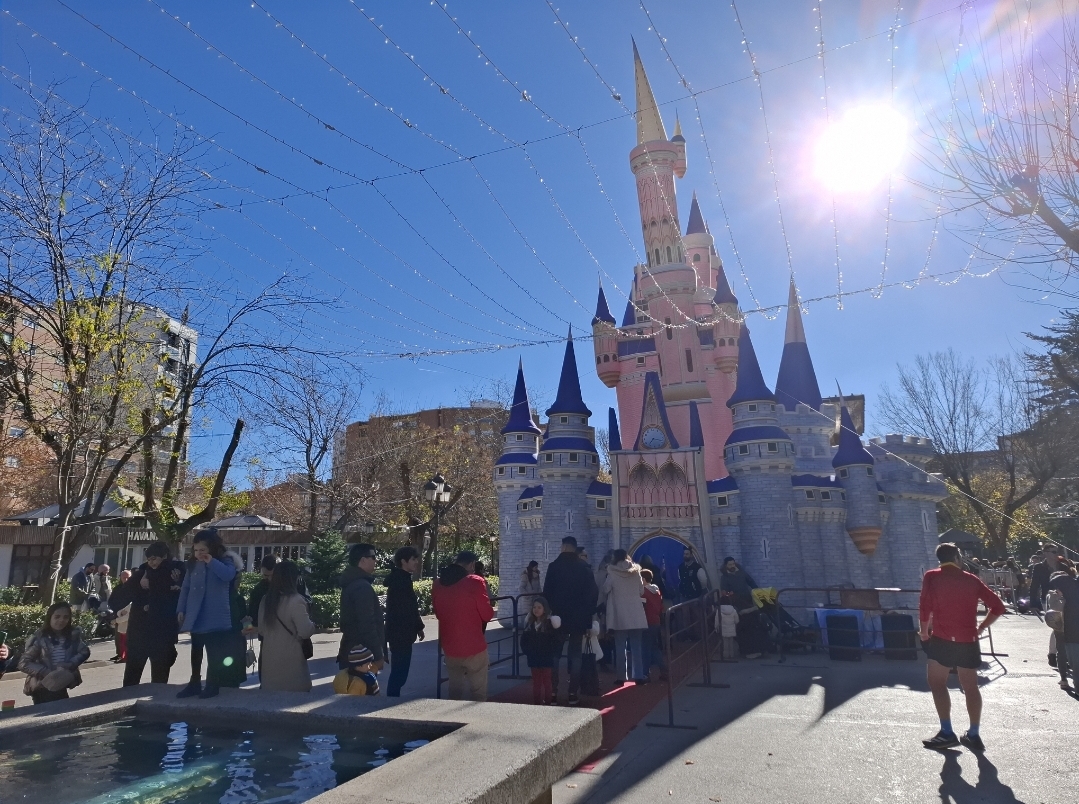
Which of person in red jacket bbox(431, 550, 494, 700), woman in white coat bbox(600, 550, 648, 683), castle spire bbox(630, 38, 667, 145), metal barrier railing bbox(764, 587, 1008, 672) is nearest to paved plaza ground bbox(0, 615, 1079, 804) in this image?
woman in white coat bbox(600, 550, 648, 683)

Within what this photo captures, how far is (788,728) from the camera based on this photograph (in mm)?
7016

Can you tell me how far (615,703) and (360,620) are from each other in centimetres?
395

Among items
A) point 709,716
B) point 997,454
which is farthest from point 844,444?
point 997,454

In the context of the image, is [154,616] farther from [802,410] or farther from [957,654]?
[802,410]

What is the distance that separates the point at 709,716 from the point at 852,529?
39.7 ft

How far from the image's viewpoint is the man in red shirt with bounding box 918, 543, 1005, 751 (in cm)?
603

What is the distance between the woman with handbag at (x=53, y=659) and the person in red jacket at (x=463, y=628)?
3.36 m

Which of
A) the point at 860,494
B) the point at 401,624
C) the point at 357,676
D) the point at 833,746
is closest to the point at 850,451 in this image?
the point at 860,494

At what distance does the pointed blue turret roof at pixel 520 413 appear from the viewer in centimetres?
2256

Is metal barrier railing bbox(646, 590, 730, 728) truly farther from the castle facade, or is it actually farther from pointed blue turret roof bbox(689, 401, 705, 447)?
pointed blue turret roof bbox(689, 401, 705, 447)

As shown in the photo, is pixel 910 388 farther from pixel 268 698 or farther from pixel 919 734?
pixel 268 698

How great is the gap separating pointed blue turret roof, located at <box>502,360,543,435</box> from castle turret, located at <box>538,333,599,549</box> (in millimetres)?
1862

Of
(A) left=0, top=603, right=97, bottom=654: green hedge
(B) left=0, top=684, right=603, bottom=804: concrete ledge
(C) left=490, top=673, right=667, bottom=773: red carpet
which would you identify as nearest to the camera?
(B) left=0, top=684, right=603, bottom=804: concrete ledge

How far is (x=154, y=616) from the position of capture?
21.4 ft
